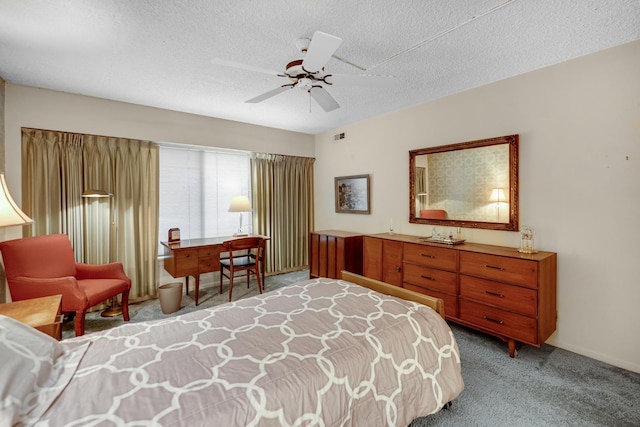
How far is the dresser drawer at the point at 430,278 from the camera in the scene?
291 centimetres

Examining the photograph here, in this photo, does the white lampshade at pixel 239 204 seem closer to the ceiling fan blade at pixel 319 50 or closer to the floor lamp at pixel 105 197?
the floor lamp at pixel 105 197

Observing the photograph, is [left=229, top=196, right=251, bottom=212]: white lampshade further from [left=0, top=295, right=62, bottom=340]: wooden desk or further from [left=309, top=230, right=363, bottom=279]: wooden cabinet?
[left=0, top=295, right=62, bottom=340]: wooden desk

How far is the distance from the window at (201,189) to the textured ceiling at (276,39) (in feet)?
3.92

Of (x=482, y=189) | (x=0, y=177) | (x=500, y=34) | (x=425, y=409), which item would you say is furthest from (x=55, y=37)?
(x=482, y=189)

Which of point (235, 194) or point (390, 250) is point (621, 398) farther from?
point (235, 194)

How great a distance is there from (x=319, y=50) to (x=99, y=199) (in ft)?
10.8

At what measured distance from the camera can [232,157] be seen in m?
4.78

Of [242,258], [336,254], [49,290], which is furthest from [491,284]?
[49,290]

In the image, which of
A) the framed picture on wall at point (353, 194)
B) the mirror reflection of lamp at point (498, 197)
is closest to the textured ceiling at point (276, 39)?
the mirror reflection of lamp at point (498, 197)

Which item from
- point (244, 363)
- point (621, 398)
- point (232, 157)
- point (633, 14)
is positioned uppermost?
point (633, 14)

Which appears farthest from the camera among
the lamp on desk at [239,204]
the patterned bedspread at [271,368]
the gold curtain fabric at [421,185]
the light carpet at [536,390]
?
the lamp on desk at [239,204]

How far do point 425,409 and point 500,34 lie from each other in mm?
2564

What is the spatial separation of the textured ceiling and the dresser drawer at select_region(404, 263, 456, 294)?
1968 millimetres

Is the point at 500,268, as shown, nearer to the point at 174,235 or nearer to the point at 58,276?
the point at 174,235
